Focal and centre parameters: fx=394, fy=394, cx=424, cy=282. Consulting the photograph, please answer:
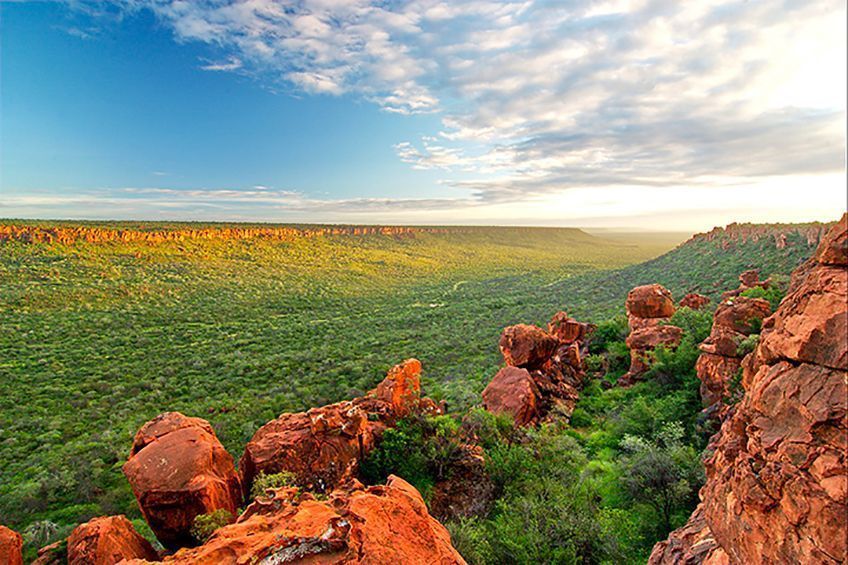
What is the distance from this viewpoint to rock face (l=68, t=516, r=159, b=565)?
7508 mm

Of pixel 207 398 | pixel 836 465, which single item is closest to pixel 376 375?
pixel 207 398

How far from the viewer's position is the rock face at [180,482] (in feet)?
28.8

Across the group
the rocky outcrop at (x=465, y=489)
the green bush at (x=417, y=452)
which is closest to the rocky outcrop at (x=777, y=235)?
the rocky outcrop at (x=465, y=489)

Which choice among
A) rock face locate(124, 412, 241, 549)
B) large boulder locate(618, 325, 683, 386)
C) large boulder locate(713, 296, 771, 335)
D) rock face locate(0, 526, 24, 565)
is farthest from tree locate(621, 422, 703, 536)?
rock face locate(0, 526, 24, 565)

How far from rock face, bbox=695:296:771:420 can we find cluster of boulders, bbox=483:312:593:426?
5991mm

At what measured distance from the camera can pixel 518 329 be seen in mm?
22062

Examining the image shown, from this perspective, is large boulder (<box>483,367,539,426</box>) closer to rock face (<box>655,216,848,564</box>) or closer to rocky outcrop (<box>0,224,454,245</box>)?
rock face (<box>655,216,848,564</box>)

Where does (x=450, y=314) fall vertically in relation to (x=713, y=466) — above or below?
below

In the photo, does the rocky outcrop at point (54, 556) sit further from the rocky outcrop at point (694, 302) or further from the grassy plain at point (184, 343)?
the rocky outcrop at point (694, 302)

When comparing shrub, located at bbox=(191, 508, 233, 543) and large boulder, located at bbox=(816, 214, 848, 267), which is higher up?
large boulder, located at bbox=(816, 214, 848, 267)

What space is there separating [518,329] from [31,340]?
37.9m

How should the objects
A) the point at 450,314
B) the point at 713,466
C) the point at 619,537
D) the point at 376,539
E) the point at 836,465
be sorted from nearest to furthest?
1. the point at 836,465
2. the point at 376,539
3. the point at 713,466
4. the point at 619,537
5. the point at 450,314

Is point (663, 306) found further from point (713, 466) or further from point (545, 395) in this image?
point (713, 466)

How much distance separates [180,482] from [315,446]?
338cm
